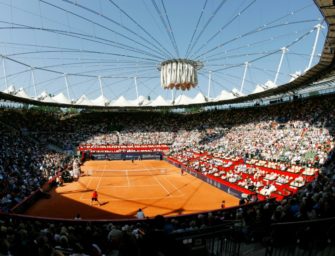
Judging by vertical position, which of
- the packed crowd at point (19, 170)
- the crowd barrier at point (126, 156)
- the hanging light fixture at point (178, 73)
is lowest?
the crowd barrier at point (126, 156)

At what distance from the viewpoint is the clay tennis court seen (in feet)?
74.1

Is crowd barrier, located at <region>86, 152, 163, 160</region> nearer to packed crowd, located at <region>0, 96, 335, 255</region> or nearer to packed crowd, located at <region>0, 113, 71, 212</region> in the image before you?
packed crowd, located at <region>0, 96, 335, 255</region>

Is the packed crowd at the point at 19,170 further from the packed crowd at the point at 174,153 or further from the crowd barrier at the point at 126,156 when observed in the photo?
the crowd barrier at the point at 126,156

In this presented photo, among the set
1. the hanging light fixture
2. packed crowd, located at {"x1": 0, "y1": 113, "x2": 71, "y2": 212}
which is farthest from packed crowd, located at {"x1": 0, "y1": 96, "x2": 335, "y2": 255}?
the hanging light fixture

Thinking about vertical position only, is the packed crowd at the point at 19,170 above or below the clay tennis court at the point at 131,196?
above

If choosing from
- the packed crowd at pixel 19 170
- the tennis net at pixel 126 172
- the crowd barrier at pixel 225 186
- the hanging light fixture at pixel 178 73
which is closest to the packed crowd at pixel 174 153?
the packed crowd at pixel 19 170

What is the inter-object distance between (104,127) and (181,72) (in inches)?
2149

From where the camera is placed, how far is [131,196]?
28016 mm

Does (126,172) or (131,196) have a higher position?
(131,196)

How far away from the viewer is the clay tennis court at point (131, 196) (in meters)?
22.6

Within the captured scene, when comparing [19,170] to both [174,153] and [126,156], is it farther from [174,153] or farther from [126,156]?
[174,153]

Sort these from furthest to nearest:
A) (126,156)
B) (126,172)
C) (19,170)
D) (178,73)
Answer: (126,156)
(126,172)
(19,170)
(178,73)

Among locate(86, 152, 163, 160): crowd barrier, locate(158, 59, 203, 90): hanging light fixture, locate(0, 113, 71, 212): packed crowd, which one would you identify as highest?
locate(158, 59, 203, 90): hanging light fixture

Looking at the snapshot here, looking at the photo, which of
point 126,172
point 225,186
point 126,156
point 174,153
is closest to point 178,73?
point 225,186
